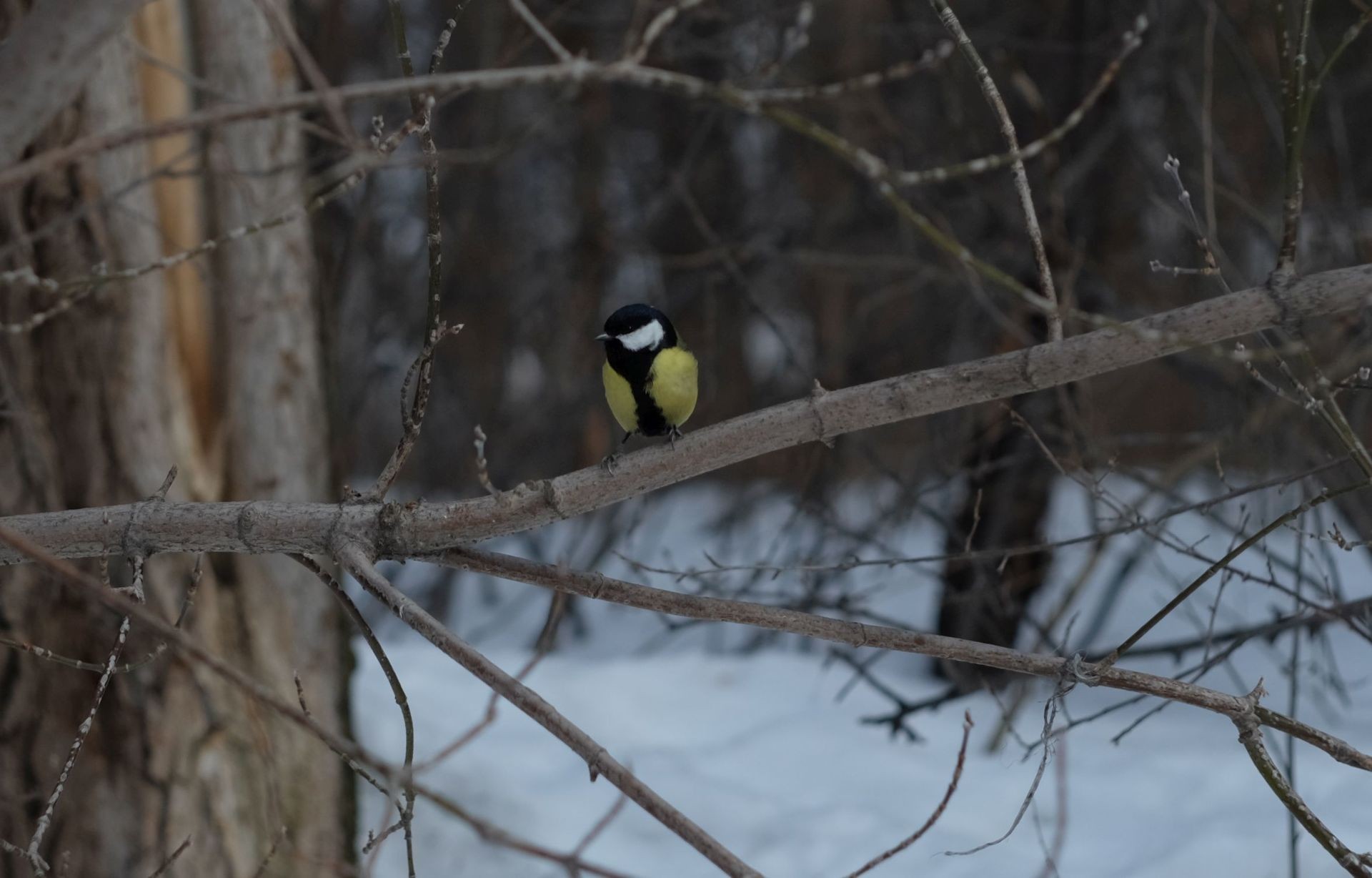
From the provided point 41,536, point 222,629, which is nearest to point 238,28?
point 222,629

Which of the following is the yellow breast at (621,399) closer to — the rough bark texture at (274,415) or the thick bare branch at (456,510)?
the thick bare branch at (456,510)

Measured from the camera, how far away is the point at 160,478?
339 centimetres

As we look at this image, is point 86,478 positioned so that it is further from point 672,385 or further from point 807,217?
point 807,217

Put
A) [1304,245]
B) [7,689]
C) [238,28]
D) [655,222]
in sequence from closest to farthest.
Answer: [7,689] < [238,28] < [1304,245] < [655,222]

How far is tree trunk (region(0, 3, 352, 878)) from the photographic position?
3.17 m

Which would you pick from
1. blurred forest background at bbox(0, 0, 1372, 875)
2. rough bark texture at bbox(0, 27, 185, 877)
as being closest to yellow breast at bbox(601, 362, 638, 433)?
blurred forest background at bbox(0, 0, 1372, 875)

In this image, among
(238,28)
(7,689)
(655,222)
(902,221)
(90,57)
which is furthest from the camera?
(655,222)

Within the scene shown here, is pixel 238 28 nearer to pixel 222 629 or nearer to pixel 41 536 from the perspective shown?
pixel 222 629

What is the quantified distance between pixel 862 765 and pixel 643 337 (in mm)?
1995

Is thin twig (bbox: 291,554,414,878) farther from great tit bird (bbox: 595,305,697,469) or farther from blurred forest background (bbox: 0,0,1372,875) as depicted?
great tit bird (bbox: 595,305,697,469)

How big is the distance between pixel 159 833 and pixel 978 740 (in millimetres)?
2902

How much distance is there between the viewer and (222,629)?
3.58 metres

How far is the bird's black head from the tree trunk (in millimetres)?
1072

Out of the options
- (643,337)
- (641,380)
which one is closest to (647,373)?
(641,380)
